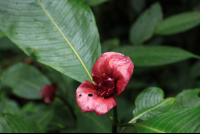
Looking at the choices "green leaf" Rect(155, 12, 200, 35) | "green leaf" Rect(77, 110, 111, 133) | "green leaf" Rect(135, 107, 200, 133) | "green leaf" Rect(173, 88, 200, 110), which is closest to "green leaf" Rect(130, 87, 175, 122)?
"green leaf" Rect(135, 107, 200, 133)

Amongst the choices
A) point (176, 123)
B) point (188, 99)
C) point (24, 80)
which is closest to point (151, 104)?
point (176, 123)

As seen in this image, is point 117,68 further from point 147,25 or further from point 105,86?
point 147,25

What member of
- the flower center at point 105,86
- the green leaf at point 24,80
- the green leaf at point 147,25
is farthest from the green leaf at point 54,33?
the green leaf at point 24,80

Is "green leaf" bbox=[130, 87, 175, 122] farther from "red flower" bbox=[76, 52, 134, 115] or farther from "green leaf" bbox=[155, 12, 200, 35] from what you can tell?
"green leaf" bbox=[155, 12, 200, 35]

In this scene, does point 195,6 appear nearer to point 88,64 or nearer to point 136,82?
point 136,82

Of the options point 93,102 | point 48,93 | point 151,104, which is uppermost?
point 93,102

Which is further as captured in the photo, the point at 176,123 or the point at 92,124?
the point at 92,124
